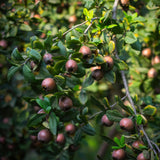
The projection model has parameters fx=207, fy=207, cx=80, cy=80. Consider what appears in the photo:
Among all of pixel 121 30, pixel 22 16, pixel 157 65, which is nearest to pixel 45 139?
pixel 121 30

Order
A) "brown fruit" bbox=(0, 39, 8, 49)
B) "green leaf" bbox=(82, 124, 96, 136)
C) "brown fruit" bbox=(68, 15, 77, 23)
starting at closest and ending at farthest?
"green leaf" bbox=(82, 124, 96, 136)
"brown fruit" bbox=(0, 39, 8, 49)
"brown fruit" bbox=(68, 15, 77, 23)

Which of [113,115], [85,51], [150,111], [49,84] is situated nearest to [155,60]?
[150,111]

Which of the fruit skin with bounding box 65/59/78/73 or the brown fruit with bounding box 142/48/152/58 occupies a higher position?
the fruit skin with bounding box 65/59/78/73

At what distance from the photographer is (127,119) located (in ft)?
3.15

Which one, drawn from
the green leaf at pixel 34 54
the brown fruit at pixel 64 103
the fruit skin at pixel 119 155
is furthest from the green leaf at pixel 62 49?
the fruit skin at pixel 119 155

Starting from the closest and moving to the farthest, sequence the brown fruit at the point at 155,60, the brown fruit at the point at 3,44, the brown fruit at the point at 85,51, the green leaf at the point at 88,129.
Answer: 1. the brown fruit at the point at 85,51
2. the green leaf at the point at 88,129
3. the brown fruit at the point at 3,44
4. the brown fruit at the point at 155,60

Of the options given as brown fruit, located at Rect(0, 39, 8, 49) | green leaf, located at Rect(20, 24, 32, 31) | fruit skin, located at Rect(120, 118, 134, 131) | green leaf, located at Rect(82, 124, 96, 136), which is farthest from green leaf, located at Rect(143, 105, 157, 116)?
brown fruit, located at Rect(0, 39, 8, 49)

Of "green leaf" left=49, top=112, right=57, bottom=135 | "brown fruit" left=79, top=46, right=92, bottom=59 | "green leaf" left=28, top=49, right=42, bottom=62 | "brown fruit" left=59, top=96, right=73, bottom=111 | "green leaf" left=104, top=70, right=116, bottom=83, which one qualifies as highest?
"brown fruit" left=79, top=46, right=92, bottom=59

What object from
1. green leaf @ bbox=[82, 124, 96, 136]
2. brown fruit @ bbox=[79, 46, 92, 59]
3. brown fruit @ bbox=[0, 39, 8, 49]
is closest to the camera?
brown fruit @ bbox=[79, 46, 92, 59]

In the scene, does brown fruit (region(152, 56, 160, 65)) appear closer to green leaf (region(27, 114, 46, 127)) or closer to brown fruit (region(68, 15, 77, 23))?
brown fruit (region(68, 15, 77, 23))

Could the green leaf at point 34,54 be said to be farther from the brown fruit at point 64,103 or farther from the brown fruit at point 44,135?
the brown fruit at point 44,135

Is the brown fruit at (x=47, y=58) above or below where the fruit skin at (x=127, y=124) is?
above

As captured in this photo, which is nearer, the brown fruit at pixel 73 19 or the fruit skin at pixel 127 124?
the fruit skin at pixel 127 124

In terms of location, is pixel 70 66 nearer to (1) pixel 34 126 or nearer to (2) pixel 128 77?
(1) pixel 34 126
